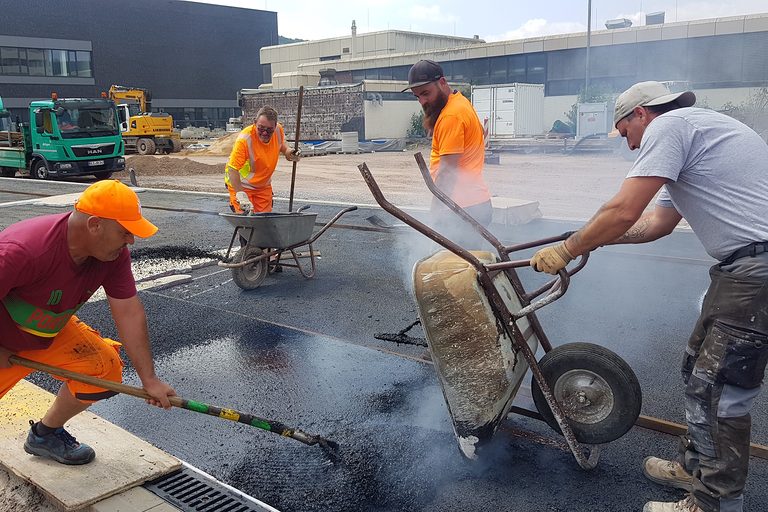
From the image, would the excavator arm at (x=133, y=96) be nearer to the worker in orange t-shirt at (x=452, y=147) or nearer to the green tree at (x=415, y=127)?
the green tree at (x=415, y=127)

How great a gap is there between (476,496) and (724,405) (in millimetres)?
1093

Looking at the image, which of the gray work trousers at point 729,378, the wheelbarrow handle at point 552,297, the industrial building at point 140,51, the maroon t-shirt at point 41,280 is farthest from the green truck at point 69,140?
the industrial building at point 140,51

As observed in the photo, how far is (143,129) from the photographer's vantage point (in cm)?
2617

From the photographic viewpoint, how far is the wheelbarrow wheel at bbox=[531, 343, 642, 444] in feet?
8.73

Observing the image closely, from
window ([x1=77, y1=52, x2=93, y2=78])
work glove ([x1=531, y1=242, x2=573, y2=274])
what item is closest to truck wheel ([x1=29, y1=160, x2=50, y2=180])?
work glove ([x1=531, y1=242, x2=573, y2=274])

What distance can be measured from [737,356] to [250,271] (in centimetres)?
470

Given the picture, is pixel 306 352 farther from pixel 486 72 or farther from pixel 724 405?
pixel 486 72

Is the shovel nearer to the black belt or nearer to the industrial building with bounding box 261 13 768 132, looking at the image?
the black belt

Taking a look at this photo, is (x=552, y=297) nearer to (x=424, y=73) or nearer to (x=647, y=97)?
(x=647, y=97)

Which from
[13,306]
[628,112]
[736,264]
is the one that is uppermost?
[628,112]

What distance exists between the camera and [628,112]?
2.56 metres

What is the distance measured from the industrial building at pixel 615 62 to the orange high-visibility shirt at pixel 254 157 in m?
20.8

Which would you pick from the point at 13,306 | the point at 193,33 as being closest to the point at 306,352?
the point at 13,306

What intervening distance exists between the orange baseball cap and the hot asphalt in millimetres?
1342
